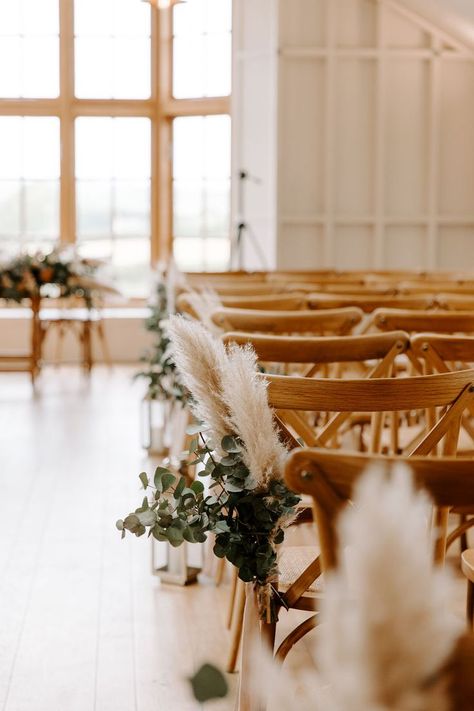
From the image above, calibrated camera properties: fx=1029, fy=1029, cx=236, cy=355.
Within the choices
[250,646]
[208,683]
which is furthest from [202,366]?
[208,683]

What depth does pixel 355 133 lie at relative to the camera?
9.71 metres

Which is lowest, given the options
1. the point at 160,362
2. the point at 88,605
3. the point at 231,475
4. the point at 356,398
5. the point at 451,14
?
the point at 88,605

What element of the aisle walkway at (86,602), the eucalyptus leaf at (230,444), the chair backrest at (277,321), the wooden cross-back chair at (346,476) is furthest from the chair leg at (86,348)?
the wooden cross-back chair at (346,476)

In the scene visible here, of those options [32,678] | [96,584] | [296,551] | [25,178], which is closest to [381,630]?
[296,551]

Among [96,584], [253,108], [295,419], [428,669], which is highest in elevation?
[253,108]

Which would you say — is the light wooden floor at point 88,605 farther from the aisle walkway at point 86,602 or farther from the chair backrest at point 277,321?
the chair backrest at point 277,321

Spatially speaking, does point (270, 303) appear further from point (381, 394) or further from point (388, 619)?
point (388, 619)

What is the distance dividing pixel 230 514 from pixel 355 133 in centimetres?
838

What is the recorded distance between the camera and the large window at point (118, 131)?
1045 centimetres

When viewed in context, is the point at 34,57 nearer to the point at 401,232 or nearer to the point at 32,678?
the point at 401,232

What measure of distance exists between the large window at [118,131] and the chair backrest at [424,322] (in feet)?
24.1

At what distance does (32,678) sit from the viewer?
2.49 metres

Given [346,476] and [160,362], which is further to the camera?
[160,362]

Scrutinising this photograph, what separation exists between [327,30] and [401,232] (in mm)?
2004
